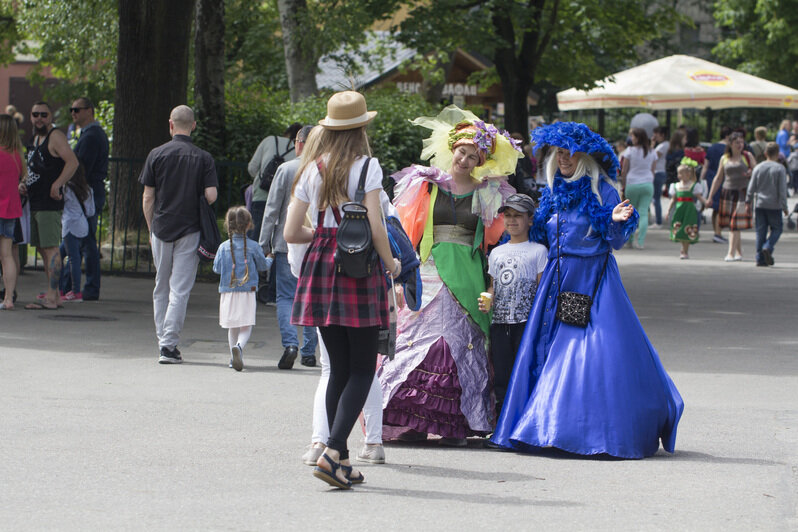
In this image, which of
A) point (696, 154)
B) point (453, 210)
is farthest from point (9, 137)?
point (696, 154)

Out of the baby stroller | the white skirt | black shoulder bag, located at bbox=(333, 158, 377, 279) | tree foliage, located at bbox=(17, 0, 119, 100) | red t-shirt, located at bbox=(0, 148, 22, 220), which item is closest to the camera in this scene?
black shoulder bag, located at bbox=(333, 158, 377, 279)

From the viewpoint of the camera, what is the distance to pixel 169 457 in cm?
628

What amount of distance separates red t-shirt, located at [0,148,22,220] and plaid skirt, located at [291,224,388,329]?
6.46 meters

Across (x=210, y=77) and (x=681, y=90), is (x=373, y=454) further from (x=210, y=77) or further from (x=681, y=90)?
(x=681, y=90)

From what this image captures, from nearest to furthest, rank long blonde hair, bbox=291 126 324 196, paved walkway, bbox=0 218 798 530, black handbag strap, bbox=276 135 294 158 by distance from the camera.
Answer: paved walkway, bbox=0 218 798 530 < long blonde hair, bbox=291 126 324 196 < black handbag strap, bbox=276 135 294 158

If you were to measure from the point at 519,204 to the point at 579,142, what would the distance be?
47 centimetres

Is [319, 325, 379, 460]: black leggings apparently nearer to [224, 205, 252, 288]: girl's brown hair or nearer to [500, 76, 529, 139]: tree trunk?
[224, 205, 252, 288]: girl's brown hair

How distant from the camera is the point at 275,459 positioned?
20.7 ft

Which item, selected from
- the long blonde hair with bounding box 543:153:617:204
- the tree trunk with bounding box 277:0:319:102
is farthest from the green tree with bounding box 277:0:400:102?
the long blonde hair with bounding box 543:153:617:204

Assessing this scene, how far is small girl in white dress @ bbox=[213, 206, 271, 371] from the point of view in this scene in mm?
9375

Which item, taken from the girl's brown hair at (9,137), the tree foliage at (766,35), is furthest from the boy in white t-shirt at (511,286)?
the tree foliage at (766,35)

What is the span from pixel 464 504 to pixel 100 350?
5185 millimetres

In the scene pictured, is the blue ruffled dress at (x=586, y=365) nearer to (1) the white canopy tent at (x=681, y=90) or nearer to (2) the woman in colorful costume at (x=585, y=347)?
(2) the woman in colorful costume at (x=585, y=347)

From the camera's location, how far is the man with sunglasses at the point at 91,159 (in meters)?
12.3
